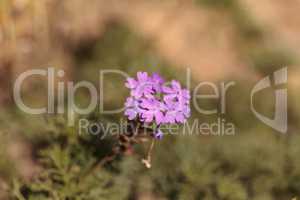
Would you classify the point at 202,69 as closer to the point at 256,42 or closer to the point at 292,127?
the point at 256,42

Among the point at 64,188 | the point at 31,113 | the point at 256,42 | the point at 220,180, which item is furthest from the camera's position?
the point at 256,42

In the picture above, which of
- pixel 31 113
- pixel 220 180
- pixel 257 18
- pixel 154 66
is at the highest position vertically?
pixel 257 18

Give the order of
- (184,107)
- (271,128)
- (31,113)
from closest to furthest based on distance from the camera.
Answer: (184,107)
(31,113)
(271,128)

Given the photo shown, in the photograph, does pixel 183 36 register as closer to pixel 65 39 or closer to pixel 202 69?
pixel 202 69

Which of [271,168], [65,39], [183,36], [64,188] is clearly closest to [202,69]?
Answer: [183,36]

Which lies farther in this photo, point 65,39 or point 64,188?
point 65,39

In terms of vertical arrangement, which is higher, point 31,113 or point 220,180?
point 31,113

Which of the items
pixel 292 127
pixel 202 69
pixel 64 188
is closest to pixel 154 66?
pixel 202 69
